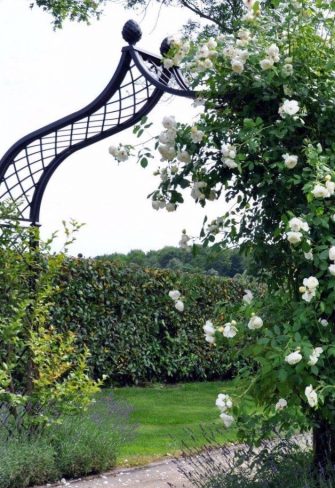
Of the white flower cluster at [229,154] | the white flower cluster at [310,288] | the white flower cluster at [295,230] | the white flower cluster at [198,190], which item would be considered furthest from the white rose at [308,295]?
the white flower cluster at [198,190]

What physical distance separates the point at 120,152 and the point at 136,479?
2.38 metres

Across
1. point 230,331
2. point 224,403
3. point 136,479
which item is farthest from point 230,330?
point 136,479

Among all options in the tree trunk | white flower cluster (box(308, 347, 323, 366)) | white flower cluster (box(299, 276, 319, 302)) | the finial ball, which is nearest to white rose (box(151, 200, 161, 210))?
white flower cluster (box(299, 276, 319, 302))

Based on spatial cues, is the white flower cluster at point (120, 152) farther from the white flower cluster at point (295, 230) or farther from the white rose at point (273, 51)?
the white flower cluster at point (295, 230)

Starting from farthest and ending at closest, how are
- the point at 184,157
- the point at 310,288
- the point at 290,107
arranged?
the point at 184,157, the point at 290,107, the point at 310,288

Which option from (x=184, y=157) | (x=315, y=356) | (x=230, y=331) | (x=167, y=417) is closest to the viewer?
(x=315, y=356)

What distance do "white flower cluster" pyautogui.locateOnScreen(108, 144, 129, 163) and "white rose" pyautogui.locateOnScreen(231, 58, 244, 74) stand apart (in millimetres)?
763

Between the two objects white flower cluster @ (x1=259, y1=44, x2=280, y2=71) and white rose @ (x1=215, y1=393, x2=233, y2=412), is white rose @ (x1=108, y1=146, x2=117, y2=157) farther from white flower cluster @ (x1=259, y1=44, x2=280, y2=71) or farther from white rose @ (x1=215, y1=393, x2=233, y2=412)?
white rose @ (x1=215, y1=393, x2=233, y2=412)

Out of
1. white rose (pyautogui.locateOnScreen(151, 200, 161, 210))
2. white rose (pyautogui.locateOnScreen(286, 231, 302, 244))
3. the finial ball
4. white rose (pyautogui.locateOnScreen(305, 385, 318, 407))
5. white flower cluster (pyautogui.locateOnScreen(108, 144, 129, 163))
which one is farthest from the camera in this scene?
the finial ball

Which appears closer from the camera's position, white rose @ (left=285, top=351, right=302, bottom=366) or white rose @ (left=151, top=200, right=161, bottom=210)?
white rose @ (left=285, top=351, right=302, bottom=366)

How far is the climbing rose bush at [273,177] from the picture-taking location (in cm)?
377

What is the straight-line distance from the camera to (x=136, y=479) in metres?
5.48

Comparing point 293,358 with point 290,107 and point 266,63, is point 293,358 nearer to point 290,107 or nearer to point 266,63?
point 290,107

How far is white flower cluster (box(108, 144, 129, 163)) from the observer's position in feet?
14.5
